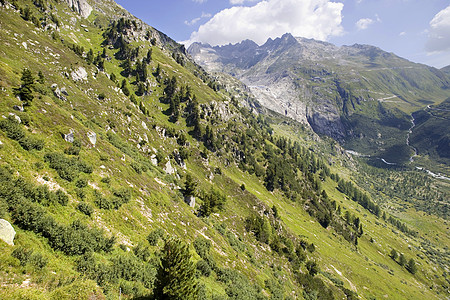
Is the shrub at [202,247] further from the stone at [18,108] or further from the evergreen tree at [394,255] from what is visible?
the evergreen tree at [394,255]

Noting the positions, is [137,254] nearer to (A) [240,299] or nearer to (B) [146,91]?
(A) [240,299]

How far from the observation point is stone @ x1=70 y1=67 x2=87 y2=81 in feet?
237

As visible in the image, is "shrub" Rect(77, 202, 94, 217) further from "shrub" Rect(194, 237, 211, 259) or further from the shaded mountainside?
"shrub" Rect(194, 237, 211, 259)

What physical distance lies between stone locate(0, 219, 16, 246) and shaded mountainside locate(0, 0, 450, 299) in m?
0.69

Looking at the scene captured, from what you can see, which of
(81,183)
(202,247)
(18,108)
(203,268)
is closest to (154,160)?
(202,247)

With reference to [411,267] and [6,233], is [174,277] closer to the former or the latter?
[6,233]

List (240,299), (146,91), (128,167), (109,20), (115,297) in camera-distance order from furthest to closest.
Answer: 1. (109,20)
2. (146,91)
3. (128,167)
4. (240,299)
5. (115,297)

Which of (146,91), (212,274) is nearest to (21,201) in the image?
(212,274)

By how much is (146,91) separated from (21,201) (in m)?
115

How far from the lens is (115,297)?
16156 millimetres

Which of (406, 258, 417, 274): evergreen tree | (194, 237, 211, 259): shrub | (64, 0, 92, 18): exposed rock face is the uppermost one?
(64, 0, 92, 18): exposed rock face

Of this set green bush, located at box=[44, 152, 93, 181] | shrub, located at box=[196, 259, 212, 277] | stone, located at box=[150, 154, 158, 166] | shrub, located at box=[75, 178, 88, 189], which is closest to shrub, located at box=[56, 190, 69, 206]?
green bush, located at box=[44, 152, 93, 181]

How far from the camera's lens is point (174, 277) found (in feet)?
54.5

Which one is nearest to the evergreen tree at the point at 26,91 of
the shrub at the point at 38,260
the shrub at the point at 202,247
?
the shrub at the point at 38,260
